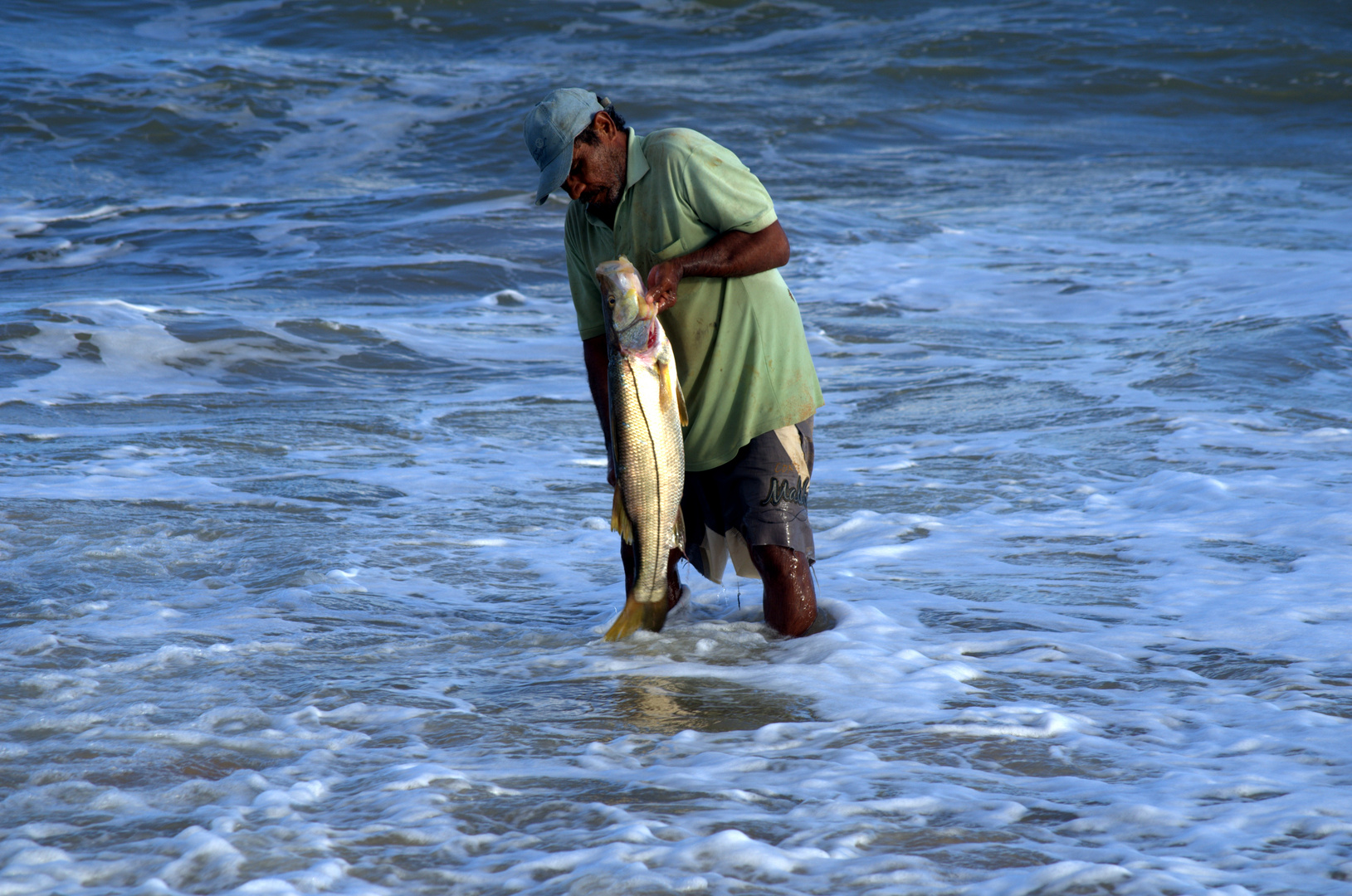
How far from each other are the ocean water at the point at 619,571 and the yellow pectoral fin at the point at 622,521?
504 millimetres

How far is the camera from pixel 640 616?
4086 millimetres

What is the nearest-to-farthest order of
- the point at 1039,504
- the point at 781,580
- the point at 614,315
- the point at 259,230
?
1. the point at 614,315
2. the point at 781,580
3. the point at 1039,504
4. the point at 259,230

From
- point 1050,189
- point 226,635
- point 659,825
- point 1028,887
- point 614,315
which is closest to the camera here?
point 1028,887

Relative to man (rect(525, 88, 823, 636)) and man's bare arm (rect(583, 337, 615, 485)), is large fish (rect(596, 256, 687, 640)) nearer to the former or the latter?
man (rect(525, 88, 823, 636))

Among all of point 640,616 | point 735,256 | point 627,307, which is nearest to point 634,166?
point 735,256

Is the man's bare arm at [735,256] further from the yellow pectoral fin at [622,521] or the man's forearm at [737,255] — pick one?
the yellow pectoral fin at [622,521]

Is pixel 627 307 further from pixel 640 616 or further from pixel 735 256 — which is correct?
pixel 640 616

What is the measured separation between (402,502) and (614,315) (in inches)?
127

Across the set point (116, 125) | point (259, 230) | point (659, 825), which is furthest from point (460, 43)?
point (659, 825)

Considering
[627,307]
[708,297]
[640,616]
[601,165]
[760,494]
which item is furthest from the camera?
[640,616]

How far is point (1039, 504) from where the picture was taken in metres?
6.20

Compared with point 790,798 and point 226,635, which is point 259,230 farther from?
point 790,798

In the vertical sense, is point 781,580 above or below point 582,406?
above

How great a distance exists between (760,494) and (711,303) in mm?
602
